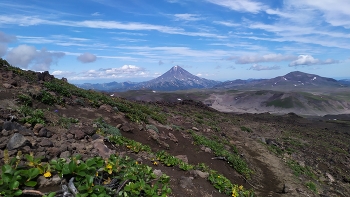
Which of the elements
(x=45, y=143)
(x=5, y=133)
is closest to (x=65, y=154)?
(x=45, y=143)

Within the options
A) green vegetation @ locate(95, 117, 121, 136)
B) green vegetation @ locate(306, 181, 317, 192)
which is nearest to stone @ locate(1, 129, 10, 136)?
green vegetation @ locate(95, 117, 121, 136)

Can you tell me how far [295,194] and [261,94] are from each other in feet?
373

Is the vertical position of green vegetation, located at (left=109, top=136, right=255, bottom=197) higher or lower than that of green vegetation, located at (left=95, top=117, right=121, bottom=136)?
lower

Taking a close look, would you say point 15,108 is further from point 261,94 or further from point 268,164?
point 261,94

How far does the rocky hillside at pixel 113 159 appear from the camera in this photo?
4.38 m

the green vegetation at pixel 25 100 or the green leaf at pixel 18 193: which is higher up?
the green vegetation at pixel 25 100

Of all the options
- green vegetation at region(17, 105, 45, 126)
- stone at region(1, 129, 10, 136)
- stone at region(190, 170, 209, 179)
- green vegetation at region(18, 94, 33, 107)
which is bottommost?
stone at region(190, 170, 209, 179)

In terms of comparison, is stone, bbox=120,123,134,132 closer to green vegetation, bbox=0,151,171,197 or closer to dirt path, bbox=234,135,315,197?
green vegetation, bbox=0,151,171,197

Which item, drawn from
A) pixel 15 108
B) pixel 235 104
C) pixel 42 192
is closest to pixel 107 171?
pixel 42 192

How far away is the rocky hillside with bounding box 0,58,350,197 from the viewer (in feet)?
14.4

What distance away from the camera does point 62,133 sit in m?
7.45

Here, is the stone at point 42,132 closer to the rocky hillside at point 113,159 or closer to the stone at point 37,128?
the rocky hillside at point 113,159

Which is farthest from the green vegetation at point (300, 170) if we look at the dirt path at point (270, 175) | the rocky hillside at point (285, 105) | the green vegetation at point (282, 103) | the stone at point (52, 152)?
the green vegetation at point (282, 103)

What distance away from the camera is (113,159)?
575 cm
